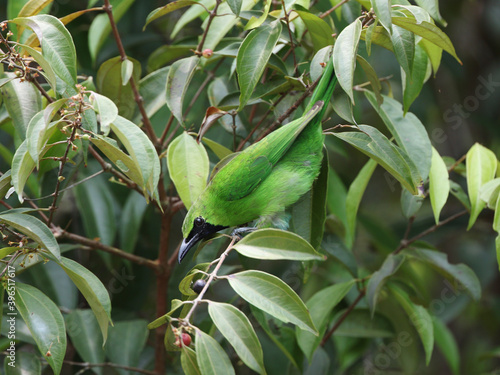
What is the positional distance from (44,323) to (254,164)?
2.94 feet

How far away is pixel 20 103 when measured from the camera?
68.2 inches

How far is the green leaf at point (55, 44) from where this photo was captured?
57.2 inches

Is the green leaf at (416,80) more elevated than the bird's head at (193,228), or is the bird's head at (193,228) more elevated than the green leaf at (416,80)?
the green leaf at (416,80)

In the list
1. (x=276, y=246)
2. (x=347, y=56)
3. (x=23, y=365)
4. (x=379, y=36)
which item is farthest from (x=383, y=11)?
(x=23, y=365)

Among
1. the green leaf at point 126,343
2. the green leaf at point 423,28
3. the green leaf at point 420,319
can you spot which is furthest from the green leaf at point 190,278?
the green leaf at point 420,319

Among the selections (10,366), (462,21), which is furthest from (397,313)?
(462,21)

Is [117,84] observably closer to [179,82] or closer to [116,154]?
[179,82]

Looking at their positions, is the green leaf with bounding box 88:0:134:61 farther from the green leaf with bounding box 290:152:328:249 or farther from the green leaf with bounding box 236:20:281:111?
the green leaf with bounding box 290:152:328:249

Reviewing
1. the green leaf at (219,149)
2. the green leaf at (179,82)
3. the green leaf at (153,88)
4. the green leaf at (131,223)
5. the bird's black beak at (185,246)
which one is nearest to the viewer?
the green leaf at (179,82)

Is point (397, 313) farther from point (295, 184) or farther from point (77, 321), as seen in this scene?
point (77, 321)

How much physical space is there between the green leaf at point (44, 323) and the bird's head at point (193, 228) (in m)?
0.58

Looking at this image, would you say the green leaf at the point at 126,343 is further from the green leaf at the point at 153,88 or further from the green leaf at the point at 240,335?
the green leaf at the point at 240,335

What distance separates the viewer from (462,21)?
458 centimetres

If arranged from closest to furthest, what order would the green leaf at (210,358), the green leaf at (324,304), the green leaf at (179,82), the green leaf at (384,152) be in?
1. the green leaf at (210,358)
2. the green leaf at (384,152)
3. the green leaf at (179,82)
4. the green leaf at (324,304)
